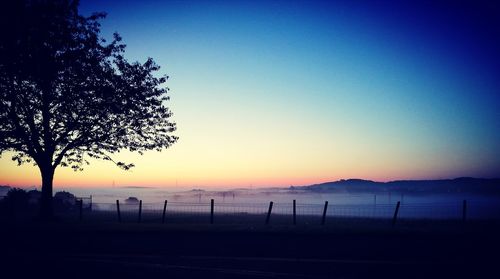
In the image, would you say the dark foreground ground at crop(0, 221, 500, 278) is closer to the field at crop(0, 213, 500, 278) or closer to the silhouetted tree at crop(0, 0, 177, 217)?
the field at crop(0, 213, 500, 278)

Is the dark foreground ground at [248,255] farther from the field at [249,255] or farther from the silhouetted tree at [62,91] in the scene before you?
the silhouetted tree at [62,91]

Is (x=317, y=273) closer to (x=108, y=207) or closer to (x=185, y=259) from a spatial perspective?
(x=185, y=259)

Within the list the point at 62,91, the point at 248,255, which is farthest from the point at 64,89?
the point at 248,255

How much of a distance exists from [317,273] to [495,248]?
740 centimetres

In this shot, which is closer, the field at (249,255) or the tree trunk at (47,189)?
the field at (249,255)

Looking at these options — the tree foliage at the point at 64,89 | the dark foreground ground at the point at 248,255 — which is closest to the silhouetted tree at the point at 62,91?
the tree foliage at the point at 64,89

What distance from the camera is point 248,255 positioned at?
31.3 feet

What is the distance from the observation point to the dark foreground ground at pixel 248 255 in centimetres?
741

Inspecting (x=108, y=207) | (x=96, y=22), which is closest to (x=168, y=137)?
(x=96, y=22)

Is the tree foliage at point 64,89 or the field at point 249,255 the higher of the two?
the tree foliage at point 64,89

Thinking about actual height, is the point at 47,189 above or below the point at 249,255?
above

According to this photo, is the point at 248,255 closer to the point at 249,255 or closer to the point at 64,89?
the point at 249,255

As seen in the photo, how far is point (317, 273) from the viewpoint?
7.32 meters

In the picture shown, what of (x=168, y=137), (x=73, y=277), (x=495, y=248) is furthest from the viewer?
(x=168, y=137)
